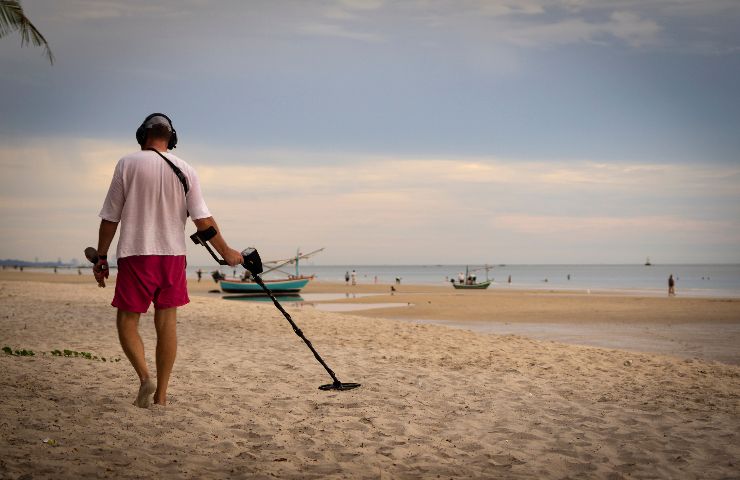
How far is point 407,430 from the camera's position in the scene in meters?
5.62

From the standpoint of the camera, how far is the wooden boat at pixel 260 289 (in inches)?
1759

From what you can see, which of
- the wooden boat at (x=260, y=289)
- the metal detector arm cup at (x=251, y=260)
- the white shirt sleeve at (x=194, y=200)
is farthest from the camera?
the wooden boat at (x=260, y=289)

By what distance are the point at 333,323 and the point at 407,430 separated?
35.4 feet

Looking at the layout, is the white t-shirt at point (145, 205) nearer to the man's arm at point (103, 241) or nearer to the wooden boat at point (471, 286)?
the man's arm at point (103, 241)

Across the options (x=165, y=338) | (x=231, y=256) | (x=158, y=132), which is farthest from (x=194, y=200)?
(x=165, y=338)

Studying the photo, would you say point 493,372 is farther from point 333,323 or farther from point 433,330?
point 333,323

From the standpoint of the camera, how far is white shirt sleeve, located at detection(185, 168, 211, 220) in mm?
5367

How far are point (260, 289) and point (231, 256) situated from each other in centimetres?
3982

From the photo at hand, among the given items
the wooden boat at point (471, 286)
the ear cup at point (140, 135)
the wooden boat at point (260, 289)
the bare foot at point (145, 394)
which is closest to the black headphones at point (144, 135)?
the ear cup at point (140, 135)

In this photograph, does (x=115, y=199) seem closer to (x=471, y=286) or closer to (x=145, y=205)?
(x=145, y=205)

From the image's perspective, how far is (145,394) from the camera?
558cm

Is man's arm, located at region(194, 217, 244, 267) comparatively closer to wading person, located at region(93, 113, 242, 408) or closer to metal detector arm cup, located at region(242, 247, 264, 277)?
wading person, located at region(93, 113, 242, 408)

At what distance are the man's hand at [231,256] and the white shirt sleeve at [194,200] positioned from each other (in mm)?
349

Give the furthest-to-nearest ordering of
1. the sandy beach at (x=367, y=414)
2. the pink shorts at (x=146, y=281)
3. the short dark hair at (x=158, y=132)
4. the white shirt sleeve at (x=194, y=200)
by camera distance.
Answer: the short dark hair at (x=158, y=132) < the white shirt sleeve at (x=194, y=200) < the pink shorts at (x=146, y=281) < the sandy beach at (x=367, y=414)
